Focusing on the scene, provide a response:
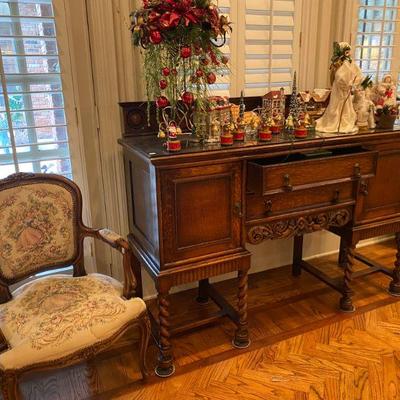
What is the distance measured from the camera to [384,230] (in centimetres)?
232

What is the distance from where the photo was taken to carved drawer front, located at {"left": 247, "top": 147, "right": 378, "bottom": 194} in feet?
6.03

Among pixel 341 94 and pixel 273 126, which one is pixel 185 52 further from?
pixel 341 94

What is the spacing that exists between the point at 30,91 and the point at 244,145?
3.34 ft

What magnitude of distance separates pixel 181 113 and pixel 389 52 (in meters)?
1.72

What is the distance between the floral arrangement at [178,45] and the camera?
1657 mm

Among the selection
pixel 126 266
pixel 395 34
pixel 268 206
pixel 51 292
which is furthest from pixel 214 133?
pixel 395 34

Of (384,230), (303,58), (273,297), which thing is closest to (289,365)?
(273,297)

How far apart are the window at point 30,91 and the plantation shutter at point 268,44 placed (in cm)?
104

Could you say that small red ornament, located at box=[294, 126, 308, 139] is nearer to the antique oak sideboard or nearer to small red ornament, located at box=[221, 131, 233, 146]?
the antique oak sideboard

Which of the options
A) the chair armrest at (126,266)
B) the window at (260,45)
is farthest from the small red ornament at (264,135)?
the chair armrest at (126,266)

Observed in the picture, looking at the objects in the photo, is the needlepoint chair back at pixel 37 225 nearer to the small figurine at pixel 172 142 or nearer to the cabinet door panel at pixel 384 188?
the small figurine at pixel 172 142

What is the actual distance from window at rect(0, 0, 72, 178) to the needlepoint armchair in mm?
222

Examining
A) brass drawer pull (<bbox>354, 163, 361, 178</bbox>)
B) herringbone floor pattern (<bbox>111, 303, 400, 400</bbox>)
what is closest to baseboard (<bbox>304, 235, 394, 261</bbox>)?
herringbone floor pattern (<bbox>111, 303, 400, 400</bbox>)

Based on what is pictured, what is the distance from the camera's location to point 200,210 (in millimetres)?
1783
